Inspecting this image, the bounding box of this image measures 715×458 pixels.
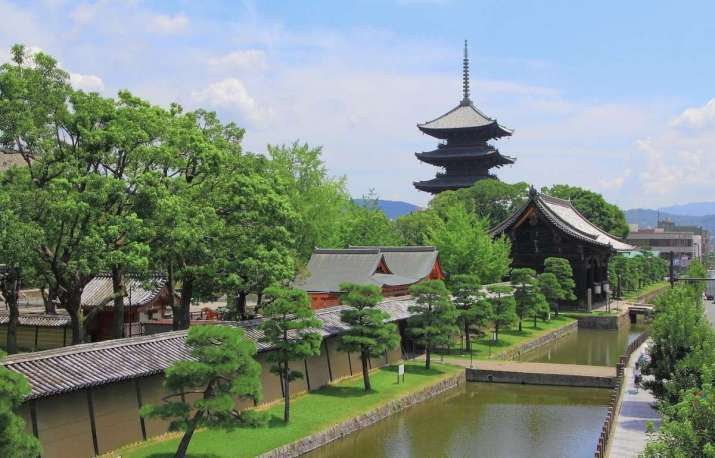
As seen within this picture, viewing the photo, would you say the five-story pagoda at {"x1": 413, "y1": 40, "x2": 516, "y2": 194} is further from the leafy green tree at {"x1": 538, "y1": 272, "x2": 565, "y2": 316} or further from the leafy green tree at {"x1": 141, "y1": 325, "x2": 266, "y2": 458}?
the leafy green tree at {"x1": 141, "y1": 325, "x2": 266, "y2": 458}

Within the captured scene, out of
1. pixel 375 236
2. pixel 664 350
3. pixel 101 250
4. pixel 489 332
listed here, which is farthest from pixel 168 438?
pixel 375 236

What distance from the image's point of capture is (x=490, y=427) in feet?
92.2

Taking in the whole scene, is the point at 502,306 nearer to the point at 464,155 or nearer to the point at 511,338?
the point at 511,338

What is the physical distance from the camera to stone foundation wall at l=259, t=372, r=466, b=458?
902 inches

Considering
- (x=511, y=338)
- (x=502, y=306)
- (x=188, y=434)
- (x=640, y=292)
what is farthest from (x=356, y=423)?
(x=640, y=292)

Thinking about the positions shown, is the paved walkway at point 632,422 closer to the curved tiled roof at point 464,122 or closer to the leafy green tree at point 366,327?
the leafy green tree at point 366,327

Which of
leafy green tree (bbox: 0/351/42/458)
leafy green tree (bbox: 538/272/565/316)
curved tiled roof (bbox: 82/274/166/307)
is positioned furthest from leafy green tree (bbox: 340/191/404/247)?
leafy green tree (bbox: 0/351/42/458)

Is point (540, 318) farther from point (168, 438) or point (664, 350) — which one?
point (168, 438)

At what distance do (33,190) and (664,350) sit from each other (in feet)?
75.6

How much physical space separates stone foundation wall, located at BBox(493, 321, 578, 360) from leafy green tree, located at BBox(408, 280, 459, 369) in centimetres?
745

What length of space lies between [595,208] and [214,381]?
83850 mm

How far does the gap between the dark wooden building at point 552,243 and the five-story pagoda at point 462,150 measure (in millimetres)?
27571

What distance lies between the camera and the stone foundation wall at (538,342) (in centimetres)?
Answer: 4359

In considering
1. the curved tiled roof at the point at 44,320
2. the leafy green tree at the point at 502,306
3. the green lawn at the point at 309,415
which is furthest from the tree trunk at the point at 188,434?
the leafy green tree at the point at 502,306
